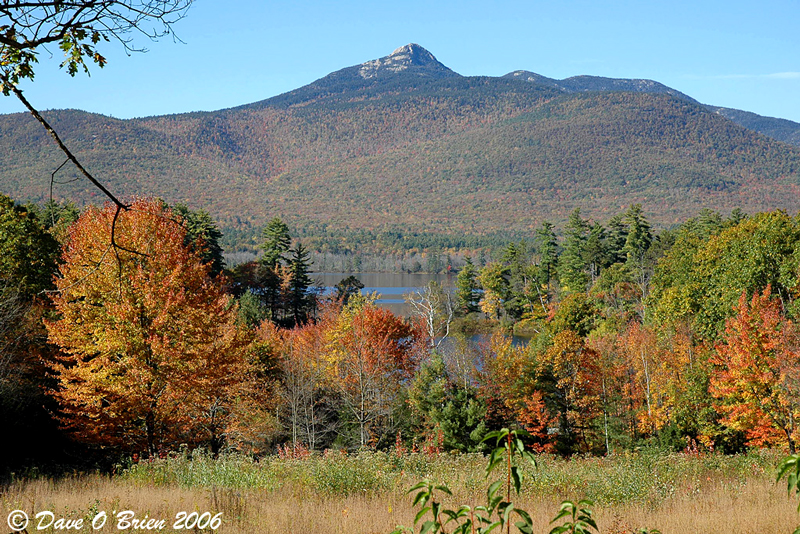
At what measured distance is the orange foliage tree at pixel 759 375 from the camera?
24.2 metres

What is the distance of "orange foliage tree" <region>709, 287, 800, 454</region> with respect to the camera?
2422 centimetres

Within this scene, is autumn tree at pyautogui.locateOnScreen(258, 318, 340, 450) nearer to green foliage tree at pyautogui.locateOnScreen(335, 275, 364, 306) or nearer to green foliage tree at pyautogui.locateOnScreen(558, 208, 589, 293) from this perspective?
green foliage tree at pyautogui.locateOnScreen(335, 275, 364, 306)

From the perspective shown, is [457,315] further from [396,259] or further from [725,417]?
[396,259]

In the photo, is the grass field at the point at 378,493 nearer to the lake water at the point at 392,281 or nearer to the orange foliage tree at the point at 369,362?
the orange foliage tree at the point at 369,362

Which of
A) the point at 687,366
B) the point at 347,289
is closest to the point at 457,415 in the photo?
the point at 687,366

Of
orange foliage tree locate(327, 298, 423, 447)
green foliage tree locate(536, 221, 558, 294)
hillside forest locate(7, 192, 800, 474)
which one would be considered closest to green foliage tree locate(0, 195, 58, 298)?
hillside forest locate(7, 192, 800, 474)

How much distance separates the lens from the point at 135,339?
656 inches

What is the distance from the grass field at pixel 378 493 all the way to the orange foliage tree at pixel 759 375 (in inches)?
507

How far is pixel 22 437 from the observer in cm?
1631

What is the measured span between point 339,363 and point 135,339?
912 inches

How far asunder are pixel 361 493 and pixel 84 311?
10694mm

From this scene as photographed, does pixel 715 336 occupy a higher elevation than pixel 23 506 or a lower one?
lower

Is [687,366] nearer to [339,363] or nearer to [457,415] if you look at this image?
[457,415]

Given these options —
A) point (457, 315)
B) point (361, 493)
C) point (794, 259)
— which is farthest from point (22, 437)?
point (457, 315)
